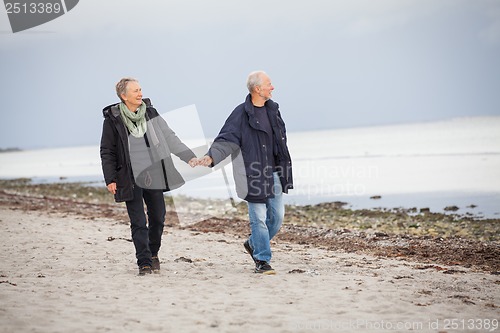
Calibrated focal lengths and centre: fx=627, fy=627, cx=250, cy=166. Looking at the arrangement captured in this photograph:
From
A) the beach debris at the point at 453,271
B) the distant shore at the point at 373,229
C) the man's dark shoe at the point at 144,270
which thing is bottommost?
the distant shore at the point at 373,229

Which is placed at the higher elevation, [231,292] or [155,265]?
[155,265]

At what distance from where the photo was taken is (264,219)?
730 centimetres

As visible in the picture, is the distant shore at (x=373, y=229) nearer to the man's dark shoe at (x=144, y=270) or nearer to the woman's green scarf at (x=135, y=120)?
the man's dark shoe at (x=144, y=270)

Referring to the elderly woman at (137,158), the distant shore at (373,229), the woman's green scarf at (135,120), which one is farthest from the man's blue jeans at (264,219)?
the distant shore at (373,229)

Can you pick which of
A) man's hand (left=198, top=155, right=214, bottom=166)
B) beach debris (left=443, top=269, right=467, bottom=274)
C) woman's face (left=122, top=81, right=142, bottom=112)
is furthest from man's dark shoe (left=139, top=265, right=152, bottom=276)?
beach debris (left=443, top=269, right=467, bottom=274)

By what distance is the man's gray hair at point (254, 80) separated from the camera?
7157 mm

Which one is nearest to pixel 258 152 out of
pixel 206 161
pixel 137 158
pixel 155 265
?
pixel 206 161

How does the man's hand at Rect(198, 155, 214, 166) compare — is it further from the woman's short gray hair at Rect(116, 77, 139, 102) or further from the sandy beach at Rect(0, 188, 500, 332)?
the sandy beach at Rect(0, 188, 500, 332)

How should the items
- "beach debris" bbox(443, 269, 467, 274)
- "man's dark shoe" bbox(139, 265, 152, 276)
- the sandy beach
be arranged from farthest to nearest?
"beach debris" bbox(443, 269, 467, 274) < "man's dark shoe" bbox(139, 265, 152, 276) < the sandy beach

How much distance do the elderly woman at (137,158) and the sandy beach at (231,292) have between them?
0.72 meters

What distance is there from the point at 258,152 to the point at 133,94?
5.16 ft

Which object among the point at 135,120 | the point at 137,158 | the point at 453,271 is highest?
the point at 135,120

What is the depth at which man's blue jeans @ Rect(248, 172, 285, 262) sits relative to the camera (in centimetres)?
721

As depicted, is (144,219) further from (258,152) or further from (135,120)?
(258,152)
